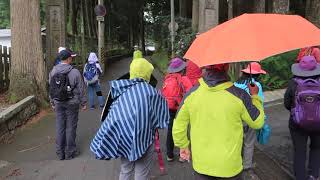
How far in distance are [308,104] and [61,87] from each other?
4086mm

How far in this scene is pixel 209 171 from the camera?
4109 millimetres

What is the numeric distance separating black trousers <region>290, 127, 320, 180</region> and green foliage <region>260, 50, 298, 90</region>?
8322 millimetres

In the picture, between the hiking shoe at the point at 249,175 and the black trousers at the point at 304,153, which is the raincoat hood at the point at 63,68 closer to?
the hiking shoe at the point at 249,175

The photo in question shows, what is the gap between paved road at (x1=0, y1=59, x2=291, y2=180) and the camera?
7047 mm

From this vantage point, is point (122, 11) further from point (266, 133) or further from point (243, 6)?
point (266, 133)

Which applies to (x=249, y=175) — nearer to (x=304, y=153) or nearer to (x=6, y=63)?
(x=304, y=153)

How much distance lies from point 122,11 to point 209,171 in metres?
40.5

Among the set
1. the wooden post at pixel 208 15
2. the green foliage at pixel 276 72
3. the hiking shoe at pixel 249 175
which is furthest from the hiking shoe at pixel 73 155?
the green foliage at pixel 276 72

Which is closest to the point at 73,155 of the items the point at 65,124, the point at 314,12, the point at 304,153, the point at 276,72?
the point at 65,124

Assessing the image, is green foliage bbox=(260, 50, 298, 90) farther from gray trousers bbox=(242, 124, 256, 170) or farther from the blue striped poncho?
the blue striped poncho

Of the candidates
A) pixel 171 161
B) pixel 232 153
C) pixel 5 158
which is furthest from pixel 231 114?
pixel 5 158

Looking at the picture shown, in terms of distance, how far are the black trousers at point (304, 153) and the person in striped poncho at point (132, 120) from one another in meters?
1.76

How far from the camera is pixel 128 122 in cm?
495

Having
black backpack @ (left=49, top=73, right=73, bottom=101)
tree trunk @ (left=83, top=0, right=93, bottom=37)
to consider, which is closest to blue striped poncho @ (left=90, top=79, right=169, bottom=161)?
black backpack @ (left=49, top=73, right=73, bottom=101)
